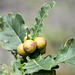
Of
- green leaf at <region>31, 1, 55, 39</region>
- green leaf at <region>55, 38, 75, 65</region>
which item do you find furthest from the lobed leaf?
green leaf at <region>31, 1, 55, 39</region>

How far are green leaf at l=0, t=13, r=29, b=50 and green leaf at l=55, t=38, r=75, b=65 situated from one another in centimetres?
32

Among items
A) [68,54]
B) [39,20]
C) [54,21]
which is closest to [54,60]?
[68,54]

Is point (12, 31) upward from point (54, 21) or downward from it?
downward

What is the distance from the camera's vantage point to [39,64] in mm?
1062

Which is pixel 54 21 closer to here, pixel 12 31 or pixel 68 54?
pixel 12 31

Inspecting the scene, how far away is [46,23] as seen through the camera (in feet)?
22.4

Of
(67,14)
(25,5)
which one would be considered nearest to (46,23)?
(67,14)

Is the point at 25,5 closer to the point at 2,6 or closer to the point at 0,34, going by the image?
the point at 2,6

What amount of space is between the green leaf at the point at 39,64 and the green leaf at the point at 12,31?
23 centimetres

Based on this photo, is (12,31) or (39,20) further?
(12,31)

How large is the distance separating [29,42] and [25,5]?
7.63 m

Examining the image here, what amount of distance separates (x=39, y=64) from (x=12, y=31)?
0.43 meters

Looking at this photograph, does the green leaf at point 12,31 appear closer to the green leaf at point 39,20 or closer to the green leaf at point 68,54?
the green leaf at point 39,20

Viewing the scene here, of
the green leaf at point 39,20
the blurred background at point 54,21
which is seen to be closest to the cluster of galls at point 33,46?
the green leaf at point 39,20
